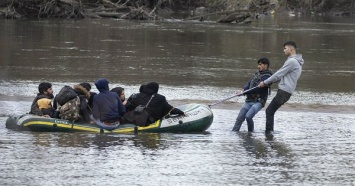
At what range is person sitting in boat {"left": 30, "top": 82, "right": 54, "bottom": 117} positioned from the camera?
476 inches

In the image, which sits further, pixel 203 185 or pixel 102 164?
pixel 102 164

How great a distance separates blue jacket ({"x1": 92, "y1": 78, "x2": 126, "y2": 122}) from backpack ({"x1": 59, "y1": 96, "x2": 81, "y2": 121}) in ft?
0.94

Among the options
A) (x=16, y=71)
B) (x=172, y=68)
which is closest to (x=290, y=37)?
(x=172, y=68)

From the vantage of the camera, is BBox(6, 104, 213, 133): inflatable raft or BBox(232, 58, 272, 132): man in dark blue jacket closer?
BBox(6, 104, 213, 133): inflatable raft

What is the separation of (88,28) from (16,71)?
22913 mm

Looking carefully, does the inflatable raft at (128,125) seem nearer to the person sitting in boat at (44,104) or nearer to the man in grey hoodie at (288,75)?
the person sitting in boat at (44,104)

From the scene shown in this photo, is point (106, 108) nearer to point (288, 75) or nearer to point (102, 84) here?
point (102, 84)

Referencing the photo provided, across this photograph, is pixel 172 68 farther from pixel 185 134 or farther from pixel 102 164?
pixel 102 164

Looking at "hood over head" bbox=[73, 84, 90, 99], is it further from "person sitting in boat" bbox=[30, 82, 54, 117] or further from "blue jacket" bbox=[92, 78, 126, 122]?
"person sitting in boat" bbox=[30, 82, 54, 117]

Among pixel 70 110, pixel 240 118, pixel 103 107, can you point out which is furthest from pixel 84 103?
pixel 240 118

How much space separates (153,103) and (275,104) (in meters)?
2.06

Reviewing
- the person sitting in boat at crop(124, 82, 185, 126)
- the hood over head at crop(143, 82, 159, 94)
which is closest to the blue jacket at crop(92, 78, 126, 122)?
the person sitting in boat at crop(124, 82, 185, 126)

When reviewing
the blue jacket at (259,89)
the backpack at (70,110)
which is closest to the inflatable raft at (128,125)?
the backpack at (70,110)

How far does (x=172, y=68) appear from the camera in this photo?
80.4ft
